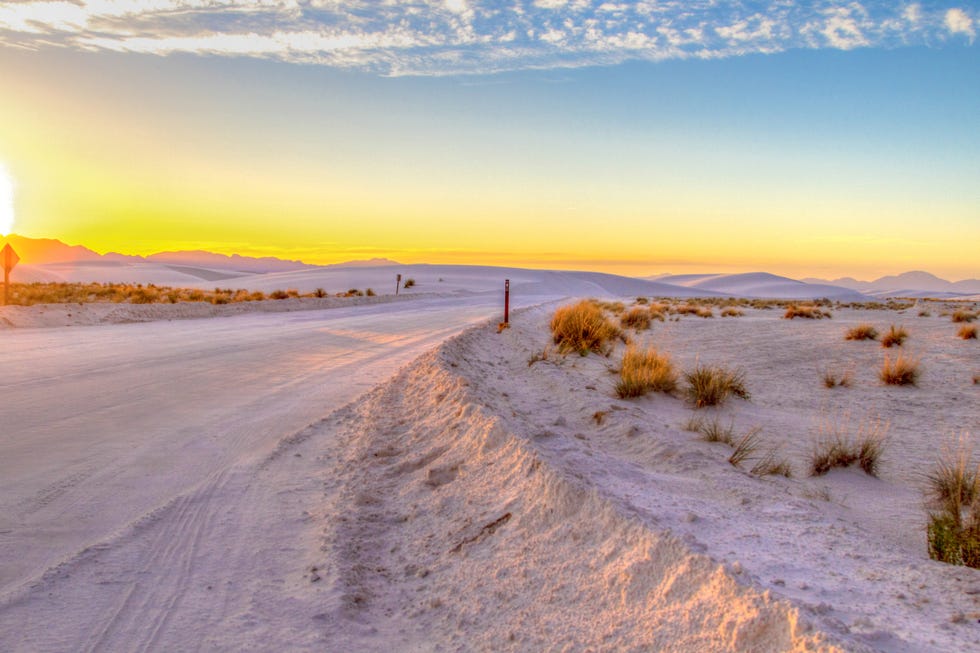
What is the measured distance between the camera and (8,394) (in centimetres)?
869

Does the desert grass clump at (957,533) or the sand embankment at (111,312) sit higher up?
the desert grass clump at (957,533)

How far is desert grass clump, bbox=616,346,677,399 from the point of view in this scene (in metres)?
10.2

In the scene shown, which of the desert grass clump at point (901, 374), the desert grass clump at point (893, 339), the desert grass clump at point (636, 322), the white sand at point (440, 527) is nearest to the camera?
the white sand at point (440, 527)

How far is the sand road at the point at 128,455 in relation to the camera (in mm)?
3709

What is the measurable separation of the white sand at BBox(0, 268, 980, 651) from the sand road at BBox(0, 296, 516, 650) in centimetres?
3

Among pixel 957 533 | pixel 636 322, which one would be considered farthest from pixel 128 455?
pixel 636 322

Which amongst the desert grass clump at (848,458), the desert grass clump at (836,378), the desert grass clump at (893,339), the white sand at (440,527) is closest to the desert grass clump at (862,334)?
the desert grass clump at (893,339)

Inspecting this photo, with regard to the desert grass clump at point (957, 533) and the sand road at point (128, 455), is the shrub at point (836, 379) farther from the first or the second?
the sand road at point (128, 455)

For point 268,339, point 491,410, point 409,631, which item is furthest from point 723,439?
point 268,339

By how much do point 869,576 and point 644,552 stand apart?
1.18 meters

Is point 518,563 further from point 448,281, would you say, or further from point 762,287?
point 762,287

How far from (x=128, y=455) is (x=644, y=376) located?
23.1 feet

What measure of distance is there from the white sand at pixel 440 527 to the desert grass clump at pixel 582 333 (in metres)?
5.36

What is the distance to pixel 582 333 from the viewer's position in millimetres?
16594
